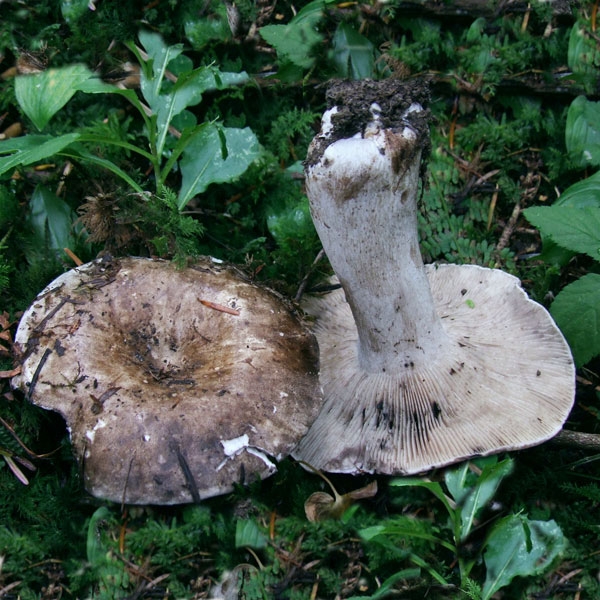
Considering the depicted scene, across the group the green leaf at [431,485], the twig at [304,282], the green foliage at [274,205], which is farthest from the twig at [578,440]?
the twig at [304,282]

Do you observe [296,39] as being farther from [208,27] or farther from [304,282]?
[304,282]

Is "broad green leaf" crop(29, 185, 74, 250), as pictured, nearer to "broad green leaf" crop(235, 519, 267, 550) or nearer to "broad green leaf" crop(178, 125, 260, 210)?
"broad green leaf" crop(178, 125, 260, 210)

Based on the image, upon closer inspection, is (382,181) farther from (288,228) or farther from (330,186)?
(288,228)

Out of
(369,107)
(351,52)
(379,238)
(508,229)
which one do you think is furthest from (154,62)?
(508,229)

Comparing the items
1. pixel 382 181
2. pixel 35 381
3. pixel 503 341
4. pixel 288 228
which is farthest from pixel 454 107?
pixel 35 381

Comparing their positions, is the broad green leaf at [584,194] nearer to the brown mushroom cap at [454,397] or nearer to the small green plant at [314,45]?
the brown mushroom cap at [454,397]
